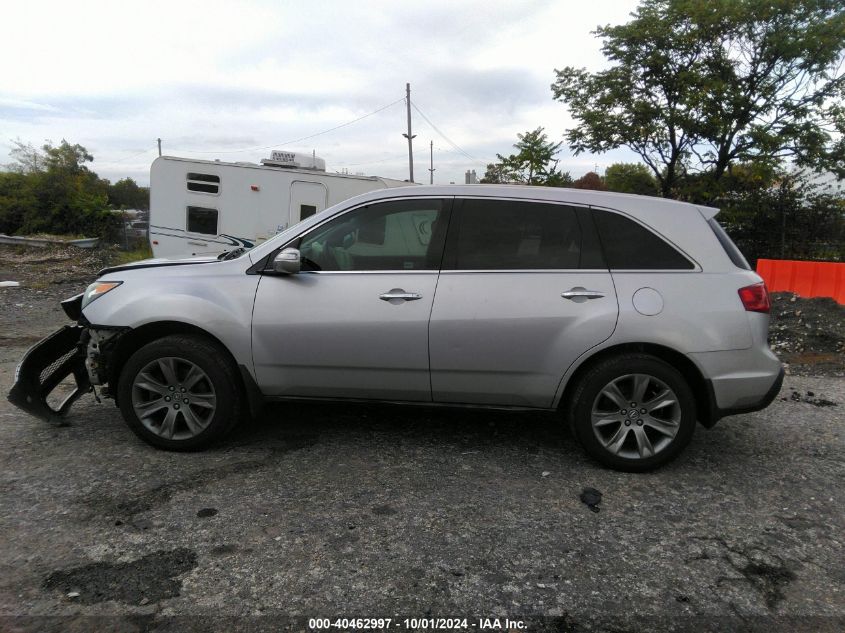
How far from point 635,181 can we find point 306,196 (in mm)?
11601

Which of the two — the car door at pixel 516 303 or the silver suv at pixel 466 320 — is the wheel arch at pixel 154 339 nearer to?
the silver suv at pixel 466 320

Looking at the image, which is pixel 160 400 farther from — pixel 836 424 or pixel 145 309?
pixel 836 424

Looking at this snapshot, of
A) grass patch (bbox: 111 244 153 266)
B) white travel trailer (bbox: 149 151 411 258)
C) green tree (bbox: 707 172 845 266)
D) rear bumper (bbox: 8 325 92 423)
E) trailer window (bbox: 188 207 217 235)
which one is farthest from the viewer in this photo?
grass patch (bbox: 111 244 153 266)

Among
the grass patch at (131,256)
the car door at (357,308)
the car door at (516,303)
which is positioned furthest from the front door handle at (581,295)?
the grass patch at (131,256)

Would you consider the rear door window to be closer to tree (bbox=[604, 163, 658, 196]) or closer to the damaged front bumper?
the damaged front bumper

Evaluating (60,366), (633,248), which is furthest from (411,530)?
(60,366)

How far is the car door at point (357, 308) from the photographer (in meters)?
3.62

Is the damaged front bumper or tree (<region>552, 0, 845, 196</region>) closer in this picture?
the damaged front bumper

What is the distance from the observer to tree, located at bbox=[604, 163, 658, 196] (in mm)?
18438

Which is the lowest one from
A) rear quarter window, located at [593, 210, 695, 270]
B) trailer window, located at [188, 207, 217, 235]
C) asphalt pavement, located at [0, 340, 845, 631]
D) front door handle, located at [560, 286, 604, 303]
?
asphalt pavement, located at [0, 340, 845, 631]

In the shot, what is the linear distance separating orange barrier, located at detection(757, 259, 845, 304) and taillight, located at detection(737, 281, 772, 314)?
6.30 metres

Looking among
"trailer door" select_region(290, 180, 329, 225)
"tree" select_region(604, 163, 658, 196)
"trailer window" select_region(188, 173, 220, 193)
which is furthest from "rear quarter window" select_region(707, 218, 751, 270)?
"tree" select_region(604, 163, 658, 196)

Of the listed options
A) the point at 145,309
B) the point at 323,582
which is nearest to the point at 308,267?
the point at 145,309

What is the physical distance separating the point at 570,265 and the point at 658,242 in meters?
0.55
